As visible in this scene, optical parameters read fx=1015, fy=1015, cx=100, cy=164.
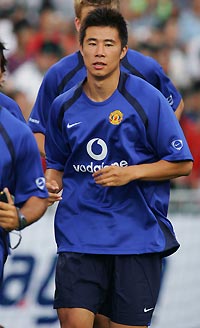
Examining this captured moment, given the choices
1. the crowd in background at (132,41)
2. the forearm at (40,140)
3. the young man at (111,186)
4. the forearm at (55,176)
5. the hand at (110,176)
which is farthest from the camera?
the crowd in background at (132,41)

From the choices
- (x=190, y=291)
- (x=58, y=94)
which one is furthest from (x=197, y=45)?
(x=58, y=94)

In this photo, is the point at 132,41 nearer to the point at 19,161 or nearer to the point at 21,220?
the point at 19,161

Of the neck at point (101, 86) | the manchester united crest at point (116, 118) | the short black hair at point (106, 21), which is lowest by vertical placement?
the manchester united crest at point (116, 118)

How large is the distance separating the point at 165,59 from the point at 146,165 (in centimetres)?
782

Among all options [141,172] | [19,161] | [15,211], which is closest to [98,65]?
[141,172]

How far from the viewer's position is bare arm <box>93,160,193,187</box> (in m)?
5.86

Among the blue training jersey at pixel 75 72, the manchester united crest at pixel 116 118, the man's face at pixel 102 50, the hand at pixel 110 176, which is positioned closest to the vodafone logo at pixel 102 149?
the manchester united crest at pixel 116 118

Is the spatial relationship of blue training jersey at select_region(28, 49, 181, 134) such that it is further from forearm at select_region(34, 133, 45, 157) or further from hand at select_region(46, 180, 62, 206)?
hand at select_region(46, 180, 62, 206)

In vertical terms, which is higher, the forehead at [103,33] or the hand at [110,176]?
the forehead at [103,33]

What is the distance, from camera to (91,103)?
20.5ft

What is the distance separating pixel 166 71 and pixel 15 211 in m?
8.65

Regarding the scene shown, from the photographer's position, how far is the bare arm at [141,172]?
5.86m

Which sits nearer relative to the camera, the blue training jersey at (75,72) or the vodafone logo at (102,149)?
the vodafone logo at (102,149)

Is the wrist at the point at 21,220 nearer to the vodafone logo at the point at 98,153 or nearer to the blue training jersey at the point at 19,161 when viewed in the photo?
the blue training jersey at the point at 19,161
